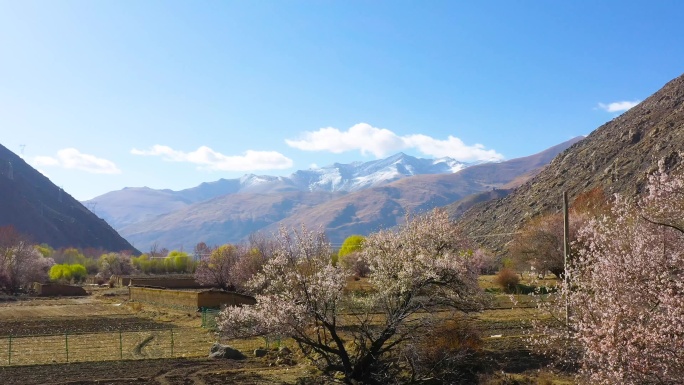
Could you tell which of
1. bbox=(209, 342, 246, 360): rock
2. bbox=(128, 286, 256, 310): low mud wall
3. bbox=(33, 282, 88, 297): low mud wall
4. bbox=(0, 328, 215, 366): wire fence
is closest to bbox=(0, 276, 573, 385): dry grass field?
bbox=(0, 328, 215, 366): wire fence

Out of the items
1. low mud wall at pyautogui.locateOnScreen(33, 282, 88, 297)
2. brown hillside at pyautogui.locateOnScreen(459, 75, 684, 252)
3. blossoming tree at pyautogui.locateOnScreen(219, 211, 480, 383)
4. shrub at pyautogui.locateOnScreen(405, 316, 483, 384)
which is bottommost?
low mud wall at pyautogui.locateOnScreen(33, 282, 88, 297)

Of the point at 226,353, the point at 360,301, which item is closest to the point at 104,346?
the point at 226,353

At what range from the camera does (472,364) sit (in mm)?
27781

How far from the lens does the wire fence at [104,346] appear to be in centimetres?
3441

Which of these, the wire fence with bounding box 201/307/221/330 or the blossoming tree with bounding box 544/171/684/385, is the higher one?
the blossoming tree with bounding box 544/171/684/385

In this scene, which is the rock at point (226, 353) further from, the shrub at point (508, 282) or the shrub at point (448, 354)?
the shrub at point (508, 282)

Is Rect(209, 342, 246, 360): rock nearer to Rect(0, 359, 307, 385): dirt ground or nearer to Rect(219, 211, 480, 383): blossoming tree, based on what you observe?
Rect(0, 359, 307, 385): dirt ground

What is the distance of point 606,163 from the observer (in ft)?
369

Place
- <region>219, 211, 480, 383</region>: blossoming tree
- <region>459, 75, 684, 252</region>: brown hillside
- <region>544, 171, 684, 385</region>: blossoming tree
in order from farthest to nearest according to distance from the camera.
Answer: <region>459, 75, 684, 252</region>: brown hillside → <region>219, 211, 480, 383</region>: blossoming tree → <region>544, 171, 684, 385</region>: blossoming tree

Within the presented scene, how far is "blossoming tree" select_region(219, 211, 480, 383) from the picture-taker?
25.9m

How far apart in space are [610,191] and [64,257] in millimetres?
160763

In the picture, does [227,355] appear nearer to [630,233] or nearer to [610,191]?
[630,233]

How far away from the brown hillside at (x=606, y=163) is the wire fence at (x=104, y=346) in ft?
203

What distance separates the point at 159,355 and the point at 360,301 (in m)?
12.9
